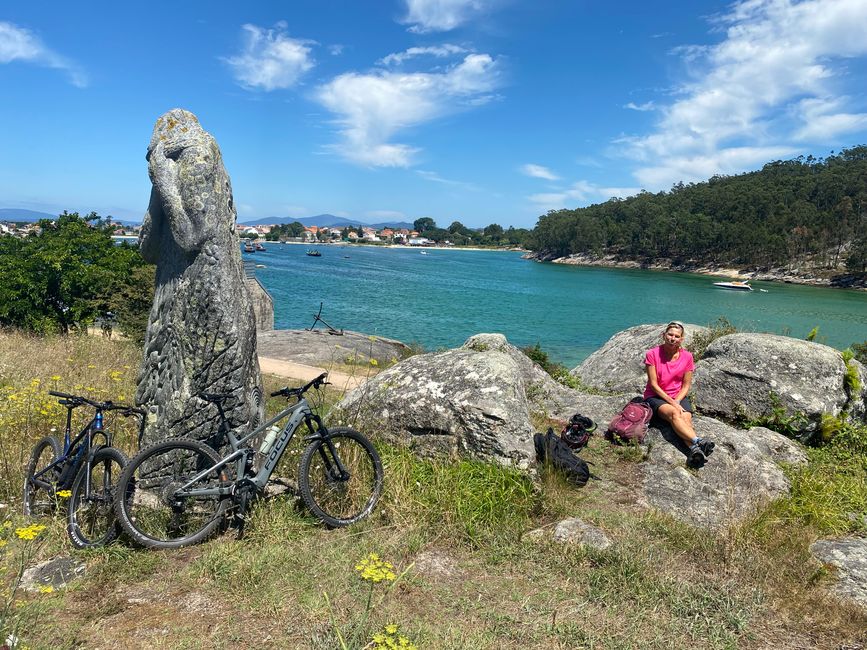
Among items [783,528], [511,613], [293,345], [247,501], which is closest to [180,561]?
[247,501]

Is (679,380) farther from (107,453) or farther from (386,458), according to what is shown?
(107,453)

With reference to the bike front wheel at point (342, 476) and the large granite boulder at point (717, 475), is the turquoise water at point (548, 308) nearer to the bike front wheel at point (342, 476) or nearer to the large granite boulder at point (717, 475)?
the large granite boulder at point (717, 475)

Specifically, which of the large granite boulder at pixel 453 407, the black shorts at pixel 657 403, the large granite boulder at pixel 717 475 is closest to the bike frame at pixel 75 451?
the large granite boulder at pixel 453 407

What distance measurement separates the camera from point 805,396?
8.09 meters

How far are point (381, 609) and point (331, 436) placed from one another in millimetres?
1694

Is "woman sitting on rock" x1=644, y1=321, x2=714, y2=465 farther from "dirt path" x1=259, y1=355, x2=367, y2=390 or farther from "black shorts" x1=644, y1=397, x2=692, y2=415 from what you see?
"dirt path" x1=259, y1=355, x2=367, y2=390

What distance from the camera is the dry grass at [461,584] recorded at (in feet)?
11.0

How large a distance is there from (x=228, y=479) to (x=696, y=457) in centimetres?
500

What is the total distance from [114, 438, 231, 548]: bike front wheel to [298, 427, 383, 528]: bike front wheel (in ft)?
2.40

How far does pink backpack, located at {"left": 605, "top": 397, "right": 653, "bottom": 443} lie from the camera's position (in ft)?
22.6

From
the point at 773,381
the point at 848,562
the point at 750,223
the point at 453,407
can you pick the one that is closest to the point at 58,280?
the point at 453,407

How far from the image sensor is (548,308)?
52969 millimetres

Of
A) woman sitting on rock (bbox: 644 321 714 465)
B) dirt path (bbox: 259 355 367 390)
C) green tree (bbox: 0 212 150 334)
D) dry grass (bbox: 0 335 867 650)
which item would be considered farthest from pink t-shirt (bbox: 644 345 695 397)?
green tree (bbox: 0 212 150 334)

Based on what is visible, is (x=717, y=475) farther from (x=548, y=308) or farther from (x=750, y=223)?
(x=750, y=223)
